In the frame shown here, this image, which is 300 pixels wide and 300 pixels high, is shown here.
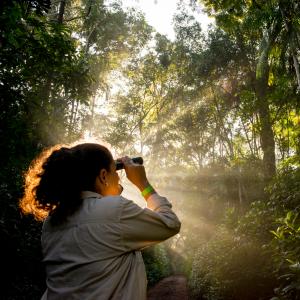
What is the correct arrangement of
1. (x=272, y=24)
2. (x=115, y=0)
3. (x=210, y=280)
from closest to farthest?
(x=210, y=280) → (x=272, y=24) → (x=115, y=0)

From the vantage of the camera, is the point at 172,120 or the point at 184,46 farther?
the point at 172,120

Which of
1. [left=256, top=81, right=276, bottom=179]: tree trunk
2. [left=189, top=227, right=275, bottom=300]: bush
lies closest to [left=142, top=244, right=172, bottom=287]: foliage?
[left=189, top=227, right=275, bottom=300]: bush

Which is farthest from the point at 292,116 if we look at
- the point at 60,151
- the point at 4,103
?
the point at 60,151

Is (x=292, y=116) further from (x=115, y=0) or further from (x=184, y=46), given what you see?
(x=115, y=0)

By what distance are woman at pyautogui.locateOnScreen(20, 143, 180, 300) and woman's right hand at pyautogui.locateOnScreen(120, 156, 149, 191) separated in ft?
0.22

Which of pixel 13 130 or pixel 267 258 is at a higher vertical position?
pixel 13 130

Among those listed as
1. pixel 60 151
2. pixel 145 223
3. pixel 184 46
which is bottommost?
pixel 145 223

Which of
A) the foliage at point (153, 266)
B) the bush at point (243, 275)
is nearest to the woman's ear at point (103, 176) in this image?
the bush at point (243, 275)

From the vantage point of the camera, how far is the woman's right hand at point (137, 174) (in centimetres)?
179

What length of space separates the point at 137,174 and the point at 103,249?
0.50 meters

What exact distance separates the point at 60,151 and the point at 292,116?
18.9 meters

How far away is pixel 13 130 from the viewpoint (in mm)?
5883

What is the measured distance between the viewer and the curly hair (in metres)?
1.58

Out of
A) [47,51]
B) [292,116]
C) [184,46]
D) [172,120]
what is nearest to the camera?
[47,51]
